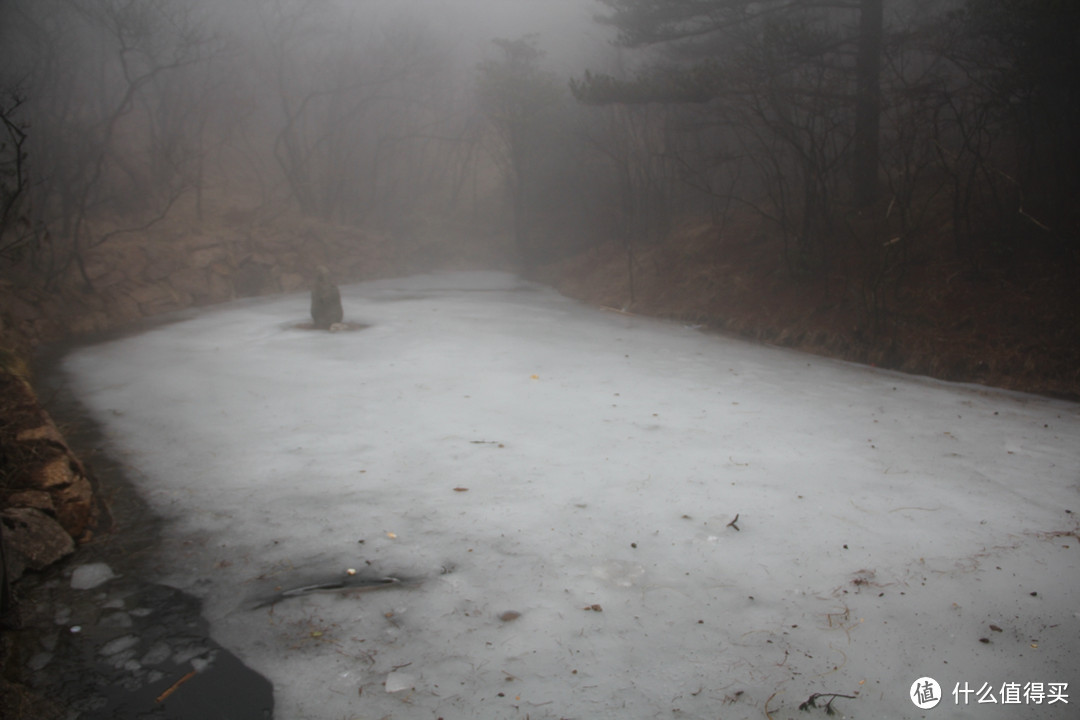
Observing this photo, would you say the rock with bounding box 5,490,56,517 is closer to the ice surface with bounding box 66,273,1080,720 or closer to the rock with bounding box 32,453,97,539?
the rock with bounding box 32,453,97,539

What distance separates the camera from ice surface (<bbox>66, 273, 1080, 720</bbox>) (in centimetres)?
271

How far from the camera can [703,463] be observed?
4.99 metres

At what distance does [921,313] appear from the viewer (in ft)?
27.7

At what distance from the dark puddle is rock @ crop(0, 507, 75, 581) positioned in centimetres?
6

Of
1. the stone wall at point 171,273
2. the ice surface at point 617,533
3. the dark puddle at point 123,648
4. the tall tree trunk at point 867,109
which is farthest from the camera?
the stone wall at point 171,273

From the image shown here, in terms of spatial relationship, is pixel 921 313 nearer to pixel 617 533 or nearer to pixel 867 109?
pixel 867 109

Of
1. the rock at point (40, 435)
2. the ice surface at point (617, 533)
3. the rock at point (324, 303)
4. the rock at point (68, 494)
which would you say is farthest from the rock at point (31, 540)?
the rock at point (324, 303)

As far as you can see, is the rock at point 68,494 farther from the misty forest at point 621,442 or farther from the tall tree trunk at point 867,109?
the tall tree trunk at point 867,109

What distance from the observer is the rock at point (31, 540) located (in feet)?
10.9

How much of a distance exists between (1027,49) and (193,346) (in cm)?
1117

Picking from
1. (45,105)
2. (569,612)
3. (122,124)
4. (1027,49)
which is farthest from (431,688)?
(122,124)

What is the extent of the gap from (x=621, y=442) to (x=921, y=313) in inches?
203

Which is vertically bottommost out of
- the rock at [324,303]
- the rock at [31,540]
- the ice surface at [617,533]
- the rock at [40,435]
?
the ice surface at [617,533]

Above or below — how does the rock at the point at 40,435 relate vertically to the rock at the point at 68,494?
above
